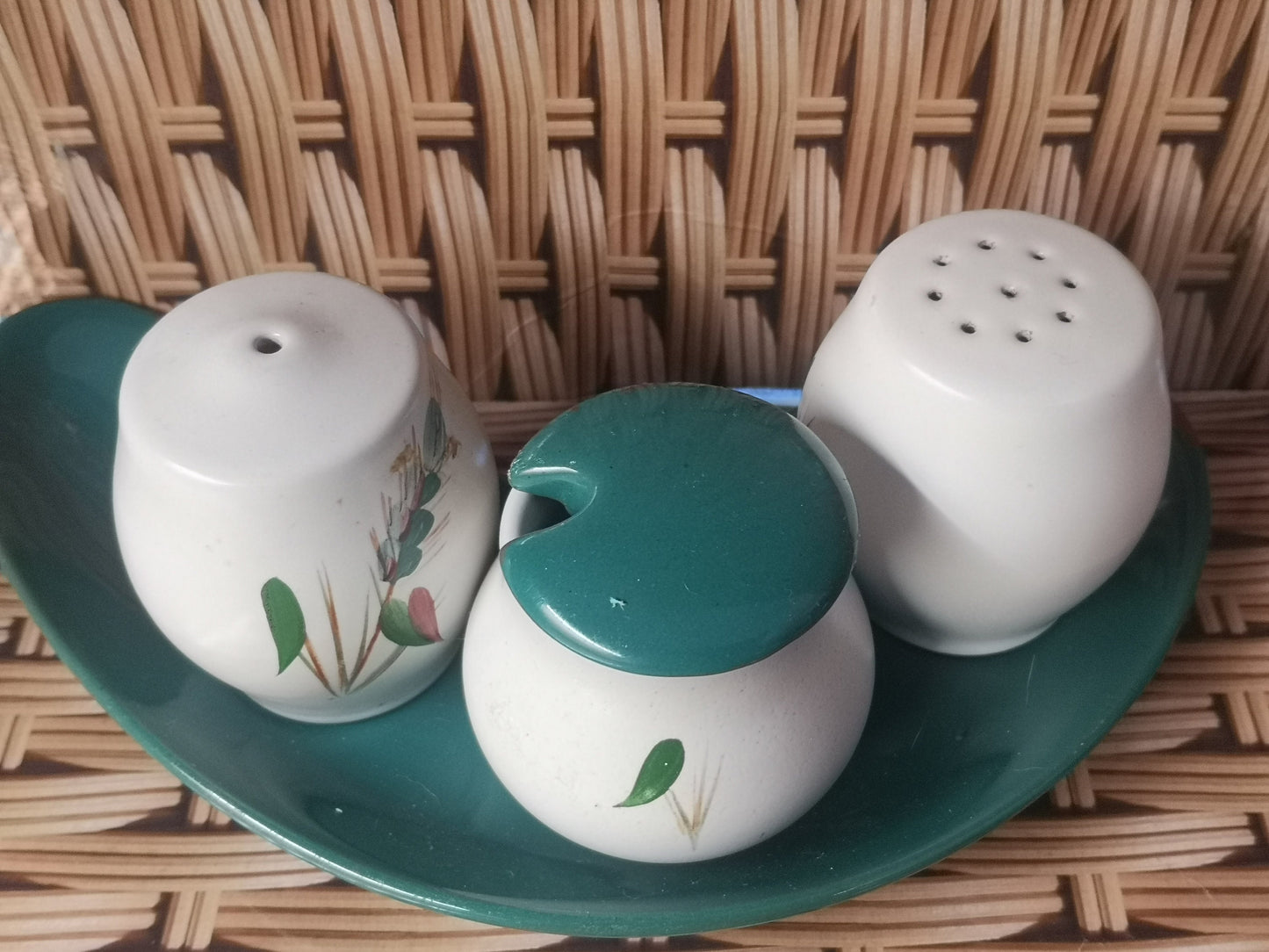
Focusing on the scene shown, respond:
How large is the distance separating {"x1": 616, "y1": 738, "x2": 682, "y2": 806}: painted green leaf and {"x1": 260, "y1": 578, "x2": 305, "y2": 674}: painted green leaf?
0.44ft

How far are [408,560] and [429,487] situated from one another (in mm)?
28

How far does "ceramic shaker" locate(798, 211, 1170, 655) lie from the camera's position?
39 centimetres

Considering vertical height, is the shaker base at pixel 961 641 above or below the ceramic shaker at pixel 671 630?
below

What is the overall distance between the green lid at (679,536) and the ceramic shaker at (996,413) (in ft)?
0.14

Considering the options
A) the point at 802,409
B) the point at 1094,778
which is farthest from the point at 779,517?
the point at 1094,778

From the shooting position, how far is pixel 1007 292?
0.42m

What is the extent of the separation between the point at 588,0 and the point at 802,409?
0.19 m

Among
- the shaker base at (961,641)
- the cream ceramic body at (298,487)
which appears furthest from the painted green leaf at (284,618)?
the shaker base at (961,641)

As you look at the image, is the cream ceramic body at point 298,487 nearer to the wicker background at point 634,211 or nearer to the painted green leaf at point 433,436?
the painted green leaf at point 433,436

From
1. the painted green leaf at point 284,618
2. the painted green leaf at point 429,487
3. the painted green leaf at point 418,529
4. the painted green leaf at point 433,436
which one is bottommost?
the painted green leaf at point 284,618

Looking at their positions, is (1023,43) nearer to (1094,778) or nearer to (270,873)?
(1094,778)

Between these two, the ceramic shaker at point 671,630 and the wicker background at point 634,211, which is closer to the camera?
the ceramic shaker at point 671,630

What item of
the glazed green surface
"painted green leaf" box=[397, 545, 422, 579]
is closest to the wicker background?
the glazed green surface

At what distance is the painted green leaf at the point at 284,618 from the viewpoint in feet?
1.30
